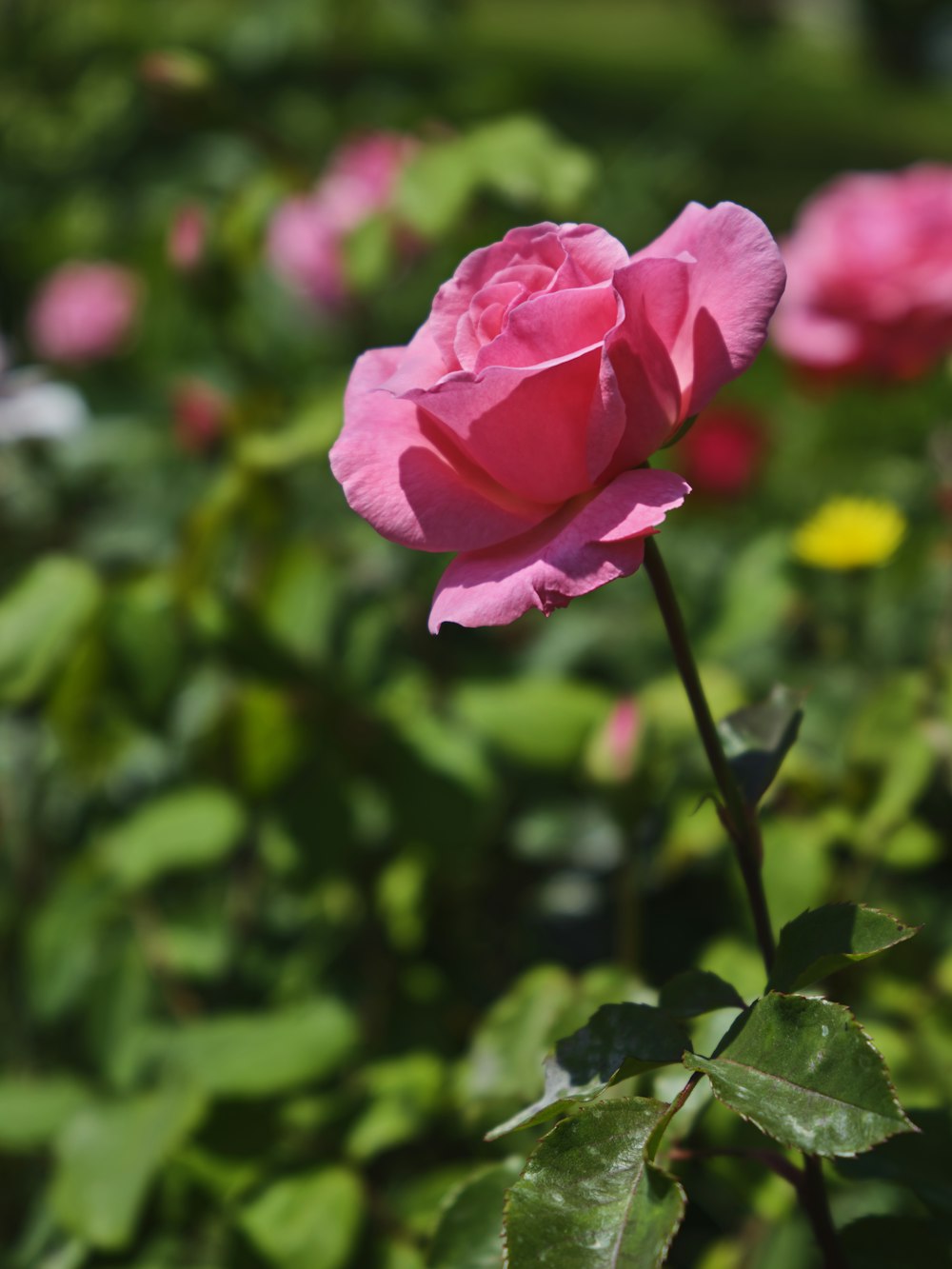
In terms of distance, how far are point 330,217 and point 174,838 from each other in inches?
27.1

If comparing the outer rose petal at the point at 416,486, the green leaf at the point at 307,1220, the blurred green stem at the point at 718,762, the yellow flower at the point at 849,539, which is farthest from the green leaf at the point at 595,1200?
the yellow flower at the point at 849,539

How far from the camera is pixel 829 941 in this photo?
1.57 feet

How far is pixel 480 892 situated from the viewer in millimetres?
1334

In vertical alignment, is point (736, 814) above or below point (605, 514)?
below

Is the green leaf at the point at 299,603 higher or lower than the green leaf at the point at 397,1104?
higher

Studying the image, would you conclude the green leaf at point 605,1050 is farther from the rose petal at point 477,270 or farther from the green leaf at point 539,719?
the green leaf at point 539,719

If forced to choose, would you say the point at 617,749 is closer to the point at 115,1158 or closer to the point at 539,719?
the point at 539,719

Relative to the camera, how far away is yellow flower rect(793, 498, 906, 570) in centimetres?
114

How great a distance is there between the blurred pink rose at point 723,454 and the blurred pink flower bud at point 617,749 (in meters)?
0.61

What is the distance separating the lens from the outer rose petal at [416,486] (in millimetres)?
507

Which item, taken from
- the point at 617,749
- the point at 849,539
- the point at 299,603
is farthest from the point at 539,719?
the point at 849,539

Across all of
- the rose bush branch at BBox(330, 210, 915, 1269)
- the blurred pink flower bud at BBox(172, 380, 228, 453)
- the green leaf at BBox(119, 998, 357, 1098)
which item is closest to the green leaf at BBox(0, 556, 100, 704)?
the green leaf at BBox(119, 998, 357, 1098)

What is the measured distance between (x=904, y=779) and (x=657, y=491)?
0.47 meters

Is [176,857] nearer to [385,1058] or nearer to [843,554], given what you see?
[385,1058]
